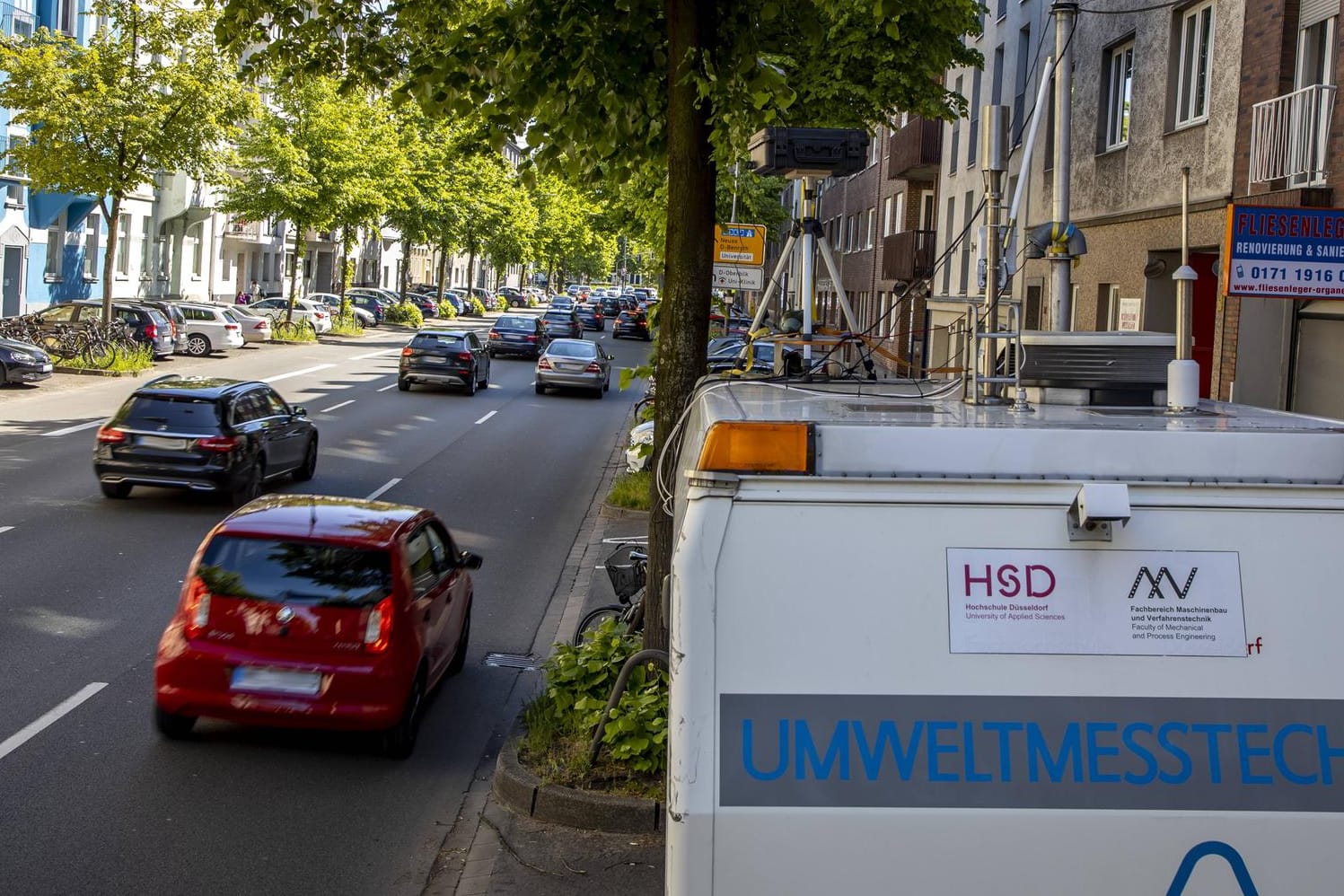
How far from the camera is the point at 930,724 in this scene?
3062mm

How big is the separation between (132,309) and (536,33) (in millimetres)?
29667

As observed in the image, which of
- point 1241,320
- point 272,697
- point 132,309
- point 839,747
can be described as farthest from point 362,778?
point 132,309

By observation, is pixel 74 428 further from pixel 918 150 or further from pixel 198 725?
pixel 918 150

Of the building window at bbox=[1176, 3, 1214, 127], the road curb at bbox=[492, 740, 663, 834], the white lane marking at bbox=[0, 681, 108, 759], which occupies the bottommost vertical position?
the white lane marking at bbox=[0, 681, 108, 759]

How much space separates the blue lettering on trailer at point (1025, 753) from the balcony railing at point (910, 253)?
3530cm

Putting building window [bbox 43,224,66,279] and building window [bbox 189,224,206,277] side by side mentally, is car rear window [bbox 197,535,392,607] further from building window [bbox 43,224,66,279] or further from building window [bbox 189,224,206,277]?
building window [bbox 189,224,206,277]

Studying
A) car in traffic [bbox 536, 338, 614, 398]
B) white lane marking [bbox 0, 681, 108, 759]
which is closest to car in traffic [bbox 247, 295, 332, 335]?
car in traffic [bbox 536, 338, 614, 398]

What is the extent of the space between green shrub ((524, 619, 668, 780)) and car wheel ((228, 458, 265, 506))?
30.6 feet

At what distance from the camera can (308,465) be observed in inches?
776

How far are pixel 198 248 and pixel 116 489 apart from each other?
46.3 metres

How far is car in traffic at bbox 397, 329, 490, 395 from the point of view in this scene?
34219mm

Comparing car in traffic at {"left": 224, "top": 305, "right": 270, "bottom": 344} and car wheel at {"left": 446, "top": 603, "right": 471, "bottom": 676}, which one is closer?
car wheel at {"left": 446, "top": 603, "right": 471, "bottom": 676}

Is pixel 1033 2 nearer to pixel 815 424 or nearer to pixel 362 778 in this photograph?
pixel 362 778

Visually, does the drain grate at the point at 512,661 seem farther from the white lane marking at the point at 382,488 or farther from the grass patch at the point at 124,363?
the grass patch at the point at 124,363
